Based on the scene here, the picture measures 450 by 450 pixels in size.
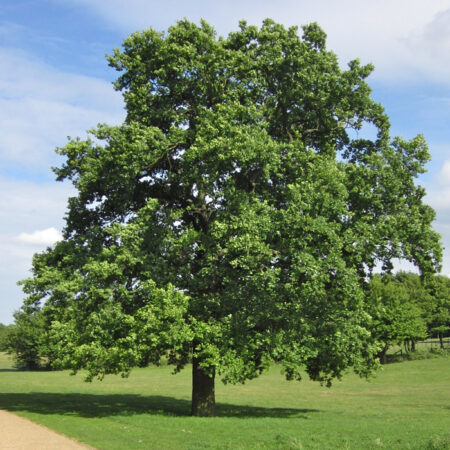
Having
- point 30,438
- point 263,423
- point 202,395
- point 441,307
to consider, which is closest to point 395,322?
point 441,307

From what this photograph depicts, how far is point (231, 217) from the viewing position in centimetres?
2172

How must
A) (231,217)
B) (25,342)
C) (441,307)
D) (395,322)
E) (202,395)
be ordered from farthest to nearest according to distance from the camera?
(441,307)
(25,342)
(395,322)
(202,395)
(231,217)

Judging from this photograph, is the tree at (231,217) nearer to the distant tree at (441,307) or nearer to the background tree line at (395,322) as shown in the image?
the background tree line at (395,322)

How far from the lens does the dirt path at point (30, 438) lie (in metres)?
16.5

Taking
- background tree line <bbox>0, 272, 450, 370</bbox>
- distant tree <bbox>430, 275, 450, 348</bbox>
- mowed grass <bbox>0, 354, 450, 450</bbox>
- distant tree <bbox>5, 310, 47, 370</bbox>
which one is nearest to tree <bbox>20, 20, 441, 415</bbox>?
mowed grass <bbox>0, 354, 450, 450</bbox>

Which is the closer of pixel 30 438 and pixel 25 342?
pixel 30 438

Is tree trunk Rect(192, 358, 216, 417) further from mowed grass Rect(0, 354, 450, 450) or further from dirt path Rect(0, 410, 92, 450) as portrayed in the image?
dirt path Rect(0, 410, 92, 450)

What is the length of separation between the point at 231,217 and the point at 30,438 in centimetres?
1149

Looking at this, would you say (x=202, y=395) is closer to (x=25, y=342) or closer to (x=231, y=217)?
(x=231, y=217)

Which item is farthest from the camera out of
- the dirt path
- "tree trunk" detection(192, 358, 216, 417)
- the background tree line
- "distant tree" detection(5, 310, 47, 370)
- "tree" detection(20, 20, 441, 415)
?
"distant tree" detection(5, 310, 47, 370)

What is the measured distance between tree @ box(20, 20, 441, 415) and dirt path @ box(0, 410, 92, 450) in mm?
3075

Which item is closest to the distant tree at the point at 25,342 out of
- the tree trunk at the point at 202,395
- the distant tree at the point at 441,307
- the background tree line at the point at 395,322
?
the background tree line at the point at 395,322

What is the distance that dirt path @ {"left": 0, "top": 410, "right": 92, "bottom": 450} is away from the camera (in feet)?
54.0

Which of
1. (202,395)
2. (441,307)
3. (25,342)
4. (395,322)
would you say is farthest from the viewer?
(441,307)
